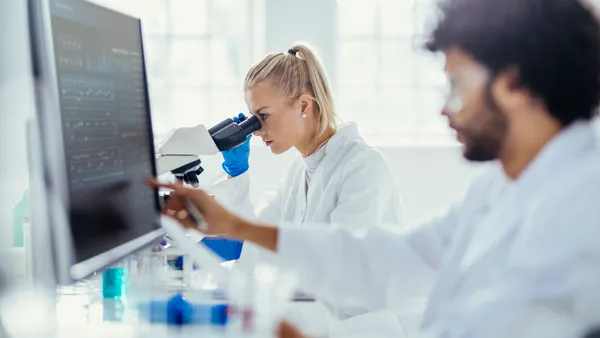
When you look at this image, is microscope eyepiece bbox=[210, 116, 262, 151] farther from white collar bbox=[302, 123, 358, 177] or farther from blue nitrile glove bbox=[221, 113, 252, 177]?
blue nitrile glove bbox=[221, 113, 252, 177]

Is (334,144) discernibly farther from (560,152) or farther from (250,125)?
(560,152)

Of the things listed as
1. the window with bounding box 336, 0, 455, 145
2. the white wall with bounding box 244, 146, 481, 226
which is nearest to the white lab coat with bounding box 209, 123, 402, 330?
the white wall with bounding box 244, 146, 481, 226

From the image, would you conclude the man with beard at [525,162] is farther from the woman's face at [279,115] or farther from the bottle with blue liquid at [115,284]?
the woman's face at [279,115]

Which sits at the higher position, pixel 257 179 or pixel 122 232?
pixel 122 232

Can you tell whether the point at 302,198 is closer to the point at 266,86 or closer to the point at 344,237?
the point at 266,86

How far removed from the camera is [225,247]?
260 cm

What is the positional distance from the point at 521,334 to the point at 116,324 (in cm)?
75

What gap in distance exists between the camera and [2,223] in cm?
220

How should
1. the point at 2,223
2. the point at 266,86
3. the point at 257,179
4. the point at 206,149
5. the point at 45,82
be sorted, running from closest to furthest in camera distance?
the point at 45,82 → the point at 206,149 → the point at 2,223 → the point at 266,86 → the point at 257,179

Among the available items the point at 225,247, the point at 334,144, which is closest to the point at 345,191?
the point at 334,144

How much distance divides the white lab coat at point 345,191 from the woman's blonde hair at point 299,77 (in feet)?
0.36

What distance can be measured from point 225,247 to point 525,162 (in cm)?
162

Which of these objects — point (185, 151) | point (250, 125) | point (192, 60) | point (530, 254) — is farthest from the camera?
point (192, 60)

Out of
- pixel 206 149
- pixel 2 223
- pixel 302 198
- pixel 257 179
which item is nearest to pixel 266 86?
pixel 302 198
